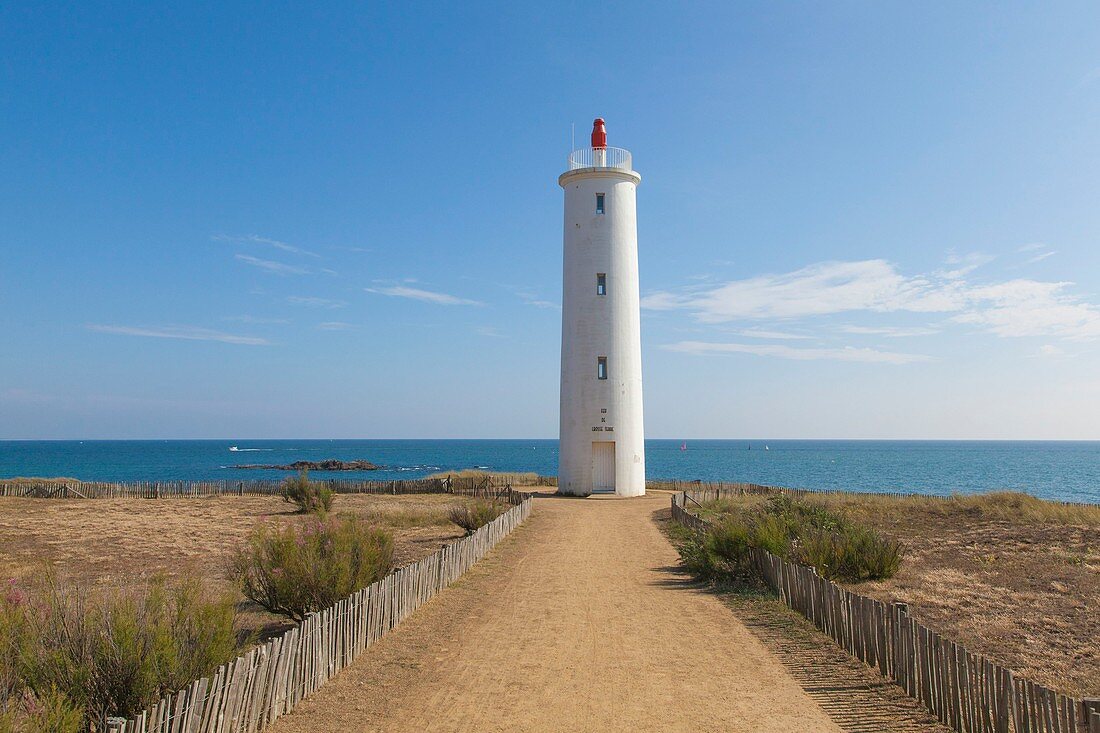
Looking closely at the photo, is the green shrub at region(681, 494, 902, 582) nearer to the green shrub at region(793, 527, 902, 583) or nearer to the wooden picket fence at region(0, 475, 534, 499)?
the green shrub at region(793, 527, 902, 583)

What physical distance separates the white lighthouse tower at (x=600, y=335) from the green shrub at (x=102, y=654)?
22999 millimetres

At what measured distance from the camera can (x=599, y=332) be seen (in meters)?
29.3

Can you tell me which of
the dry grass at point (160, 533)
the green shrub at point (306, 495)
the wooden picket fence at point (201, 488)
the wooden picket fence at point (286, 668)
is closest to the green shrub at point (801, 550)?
the wooden picket fence at point (286, 668)

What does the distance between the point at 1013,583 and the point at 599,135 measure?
22.0m

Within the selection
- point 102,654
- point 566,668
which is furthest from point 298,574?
point 102,654

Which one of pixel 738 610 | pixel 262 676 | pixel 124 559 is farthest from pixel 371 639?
pixel 124 559

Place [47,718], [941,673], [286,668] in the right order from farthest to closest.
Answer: [286,668] < [941,673] < [47,718]

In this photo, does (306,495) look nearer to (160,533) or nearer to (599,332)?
(160,533)

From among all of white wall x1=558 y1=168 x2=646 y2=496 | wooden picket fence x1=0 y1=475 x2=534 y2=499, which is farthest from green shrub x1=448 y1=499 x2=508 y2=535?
wooden picket fence x1=0 y1=475 x2=534 y2=499

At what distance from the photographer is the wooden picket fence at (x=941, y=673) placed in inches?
221

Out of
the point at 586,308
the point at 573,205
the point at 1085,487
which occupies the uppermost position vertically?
the point at 573,205

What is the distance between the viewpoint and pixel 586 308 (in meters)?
29.5

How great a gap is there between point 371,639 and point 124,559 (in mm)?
9775

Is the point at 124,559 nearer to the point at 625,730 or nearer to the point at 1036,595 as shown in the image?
the point at 625,730
